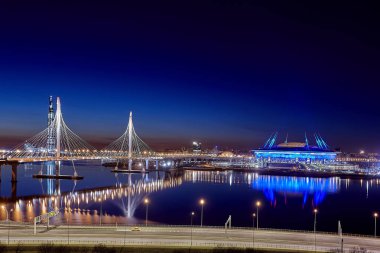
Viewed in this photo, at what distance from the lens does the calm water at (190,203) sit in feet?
69.0

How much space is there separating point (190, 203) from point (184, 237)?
14.0 metres

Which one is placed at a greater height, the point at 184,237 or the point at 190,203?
the point at 184,237

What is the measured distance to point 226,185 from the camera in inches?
1519

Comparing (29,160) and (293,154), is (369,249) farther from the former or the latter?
(293,154)

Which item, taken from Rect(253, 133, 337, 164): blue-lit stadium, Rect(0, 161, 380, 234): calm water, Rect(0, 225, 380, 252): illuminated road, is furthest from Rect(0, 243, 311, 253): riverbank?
Rect(253, 133, 337, 164): blue-lit stadium

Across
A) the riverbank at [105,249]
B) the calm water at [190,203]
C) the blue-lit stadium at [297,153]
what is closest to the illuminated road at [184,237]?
the riverbank at [105,249]

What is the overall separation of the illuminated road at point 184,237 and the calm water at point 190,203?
4.83 metres

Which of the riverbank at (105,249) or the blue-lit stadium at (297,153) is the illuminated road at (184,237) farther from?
the blue-lit stadium at (297,153)

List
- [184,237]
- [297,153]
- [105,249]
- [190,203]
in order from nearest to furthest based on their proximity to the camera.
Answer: [105,249], [184,237], [190,203], [297,153]

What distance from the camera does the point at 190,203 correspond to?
89.0ft

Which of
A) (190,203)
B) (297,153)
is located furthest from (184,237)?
(297,153)

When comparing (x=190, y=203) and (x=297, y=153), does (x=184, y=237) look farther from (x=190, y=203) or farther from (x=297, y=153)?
(x=297, y=153)

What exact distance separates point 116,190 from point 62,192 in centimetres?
407

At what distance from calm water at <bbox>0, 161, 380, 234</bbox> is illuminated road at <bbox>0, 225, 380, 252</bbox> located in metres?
4.83
